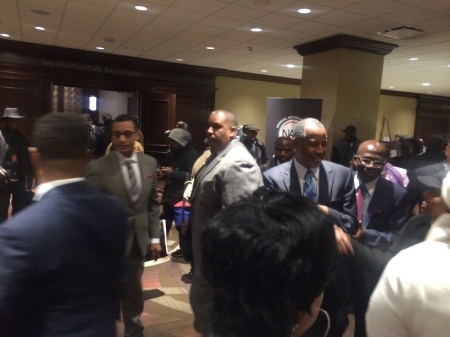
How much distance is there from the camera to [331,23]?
17.6 ft

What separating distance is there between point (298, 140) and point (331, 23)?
12.5 ft

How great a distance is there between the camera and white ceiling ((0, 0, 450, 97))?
478cm

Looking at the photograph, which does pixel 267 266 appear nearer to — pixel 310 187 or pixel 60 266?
pixel 60 266

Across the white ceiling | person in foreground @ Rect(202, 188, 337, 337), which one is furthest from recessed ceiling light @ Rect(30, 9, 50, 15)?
person in foreground @ Rect(202, 188, 337, 337)

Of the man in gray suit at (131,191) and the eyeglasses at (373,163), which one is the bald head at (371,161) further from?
the man in gray suit at (131,191)

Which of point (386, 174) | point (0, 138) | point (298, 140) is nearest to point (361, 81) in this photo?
point (386, 174)

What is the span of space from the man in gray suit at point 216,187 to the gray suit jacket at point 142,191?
1.19 feet

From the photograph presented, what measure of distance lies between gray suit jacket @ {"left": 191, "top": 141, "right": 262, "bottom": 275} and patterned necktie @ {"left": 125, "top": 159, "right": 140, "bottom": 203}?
0.39 m

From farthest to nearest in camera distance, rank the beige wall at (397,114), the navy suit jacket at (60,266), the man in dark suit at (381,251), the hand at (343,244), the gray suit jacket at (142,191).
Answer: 1. the beige wall at (397,114)
2. the gray suit jacket at (142,191)
3. the man in dark suit at (381,251)
4. the hand at (343,244)
5. the navy suit jacket at (60,266)

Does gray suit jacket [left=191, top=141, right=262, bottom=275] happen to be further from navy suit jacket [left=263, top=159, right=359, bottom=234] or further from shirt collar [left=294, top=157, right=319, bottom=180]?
shirt collar [left=294, top=157, right=319, bottom=180]

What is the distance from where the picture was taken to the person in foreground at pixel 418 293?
93 cm

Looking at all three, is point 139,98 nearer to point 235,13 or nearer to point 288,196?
point 235,13

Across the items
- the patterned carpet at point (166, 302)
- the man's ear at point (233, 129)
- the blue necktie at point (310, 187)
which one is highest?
the man's ear at point (233, 129)

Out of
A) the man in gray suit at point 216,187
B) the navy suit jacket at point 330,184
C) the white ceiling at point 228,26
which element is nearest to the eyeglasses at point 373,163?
the navy suit jacket at point 330,184
